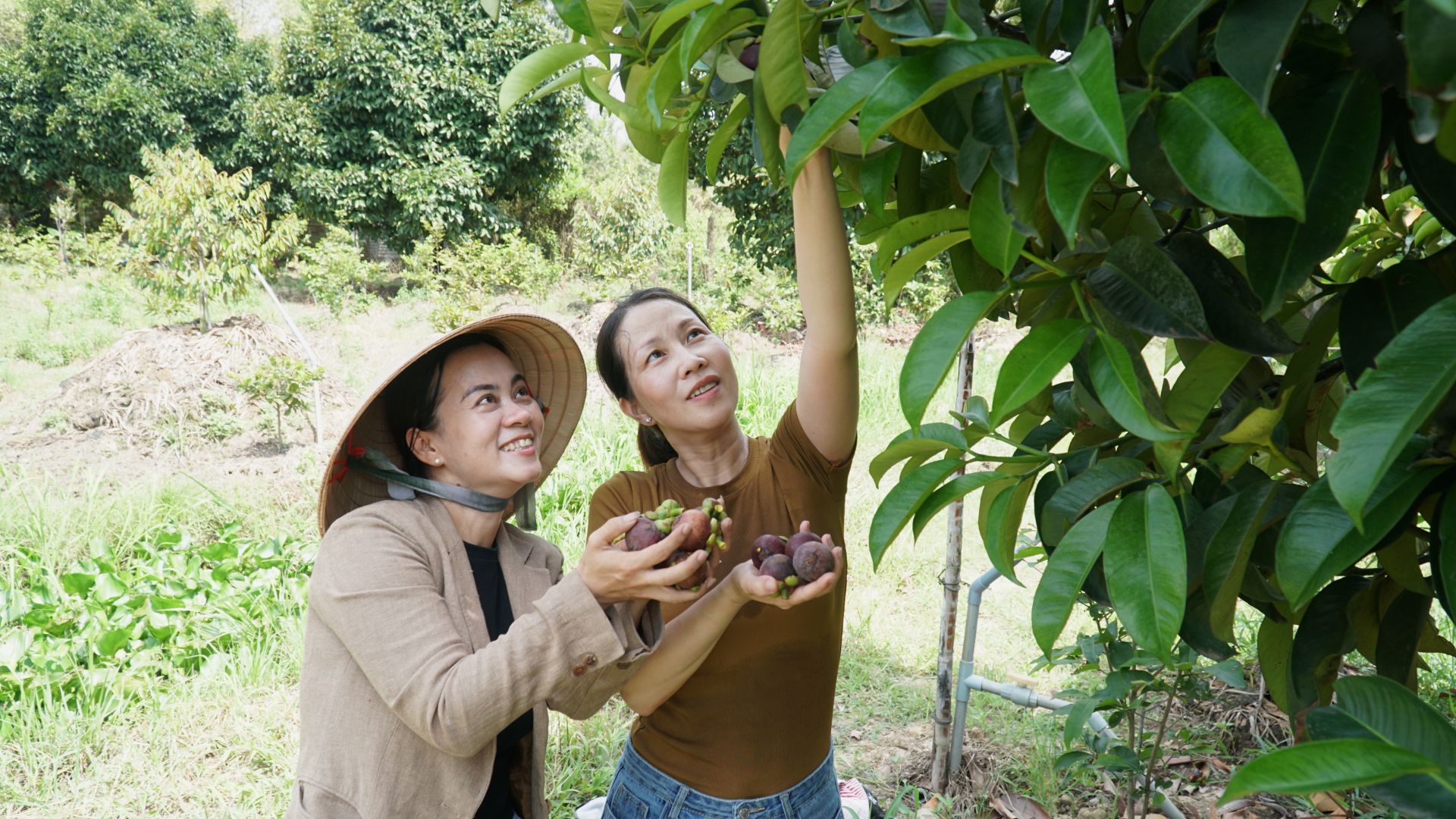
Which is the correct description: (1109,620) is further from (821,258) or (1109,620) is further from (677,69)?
(677,69)

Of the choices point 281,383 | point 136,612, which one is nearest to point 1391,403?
point 136,612

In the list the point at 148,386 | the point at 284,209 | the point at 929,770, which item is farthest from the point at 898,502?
the point at 284,209

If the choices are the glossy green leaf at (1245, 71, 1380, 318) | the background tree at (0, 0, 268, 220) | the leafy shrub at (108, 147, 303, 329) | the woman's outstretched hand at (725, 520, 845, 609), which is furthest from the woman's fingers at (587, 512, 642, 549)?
the background tree at (0, 0, 268, 220)

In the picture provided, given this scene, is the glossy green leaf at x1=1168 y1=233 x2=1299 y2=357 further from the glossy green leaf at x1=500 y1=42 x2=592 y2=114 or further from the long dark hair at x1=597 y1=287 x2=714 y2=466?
the long dark hair at x1=597 y1=287 x2=714 y2=466

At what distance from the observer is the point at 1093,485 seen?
0.65 meters

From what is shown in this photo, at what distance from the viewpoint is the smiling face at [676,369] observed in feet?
4.38

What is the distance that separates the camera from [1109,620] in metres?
1.98

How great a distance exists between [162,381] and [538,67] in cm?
654

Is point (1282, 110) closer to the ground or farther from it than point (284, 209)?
closer to the ground

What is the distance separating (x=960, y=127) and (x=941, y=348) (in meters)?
0.14

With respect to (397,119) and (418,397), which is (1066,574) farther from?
(397,119)

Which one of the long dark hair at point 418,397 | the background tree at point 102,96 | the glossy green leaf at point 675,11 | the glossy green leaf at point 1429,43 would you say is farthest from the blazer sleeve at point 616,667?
the background tree at point 102,96

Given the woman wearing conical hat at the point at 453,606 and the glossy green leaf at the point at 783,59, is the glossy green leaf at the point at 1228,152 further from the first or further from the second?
the woman wearing conical hat at the point at 453,606

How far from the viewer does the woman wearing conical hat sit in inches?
41.7
